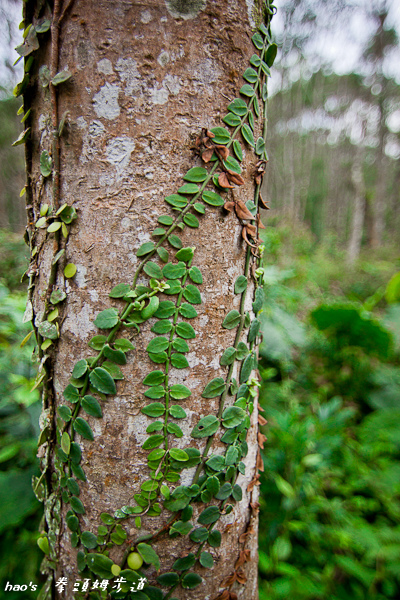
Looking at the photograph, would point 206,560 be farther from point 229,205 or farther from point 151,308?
point 229,205

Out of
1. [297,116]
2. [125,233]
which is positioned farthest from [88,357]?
[297,116]

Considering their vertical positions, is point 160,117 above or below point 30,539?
above

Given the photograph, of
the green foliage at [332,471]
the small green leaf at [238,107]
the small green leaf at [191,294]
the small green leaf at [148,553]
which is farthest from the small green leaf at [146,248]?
the green foliage at [332,471]

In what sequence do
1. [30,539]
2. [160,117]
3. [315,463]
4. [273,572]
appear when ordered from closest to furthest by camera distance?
[160,117] < [30,539] < [273,572] < [315,463]

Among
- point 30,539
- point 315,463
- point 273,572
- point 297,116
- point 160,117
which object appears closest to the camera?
point 160,117

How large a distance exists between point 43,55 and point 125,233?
1.38 ft

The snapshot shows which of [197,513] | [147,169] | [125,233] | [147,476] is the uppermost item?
[147,169]

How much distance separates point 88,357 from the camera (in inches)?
26.0

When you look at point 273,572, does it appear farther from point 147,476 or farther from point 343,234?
point 343,234

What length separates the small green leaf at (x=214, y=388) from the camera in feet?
2.25

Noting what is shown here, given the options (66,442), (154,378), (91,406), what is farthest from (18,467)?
(154,378)

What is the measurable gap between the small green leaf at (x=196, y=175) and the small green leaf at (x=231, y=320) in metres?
0.29

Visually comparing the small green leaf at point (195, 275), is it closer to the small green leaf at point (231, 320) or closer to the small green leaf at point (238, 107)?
the small green leaf at point (231, 320)

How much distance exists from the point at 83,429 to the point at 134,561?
307 mm
